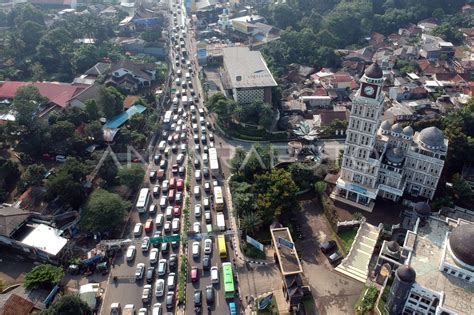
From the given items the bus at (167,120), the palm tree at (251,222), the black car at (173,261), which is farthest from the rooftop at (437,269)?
the bus at (167,120)

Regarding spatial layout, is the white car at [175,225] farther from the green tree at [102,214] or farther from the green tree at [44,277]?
the green tree at [44,277]

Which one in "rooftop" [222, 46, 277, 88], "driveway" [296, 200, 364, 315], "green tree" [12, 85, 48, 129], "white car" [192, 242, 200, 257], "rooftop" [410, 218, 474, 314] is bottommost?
"driveway" [296, 200, 364, 315]

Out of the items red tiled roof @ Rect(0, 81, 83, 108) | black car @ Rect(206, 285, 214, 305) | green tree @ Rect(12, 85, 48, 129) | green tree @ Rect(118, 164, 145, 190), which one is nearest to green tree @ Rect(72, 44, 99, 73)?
red tiled roof @ Rect(0, 81, 83, 108)

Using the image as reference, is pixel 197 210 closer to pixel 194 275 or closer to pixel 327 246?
pixel 194 275

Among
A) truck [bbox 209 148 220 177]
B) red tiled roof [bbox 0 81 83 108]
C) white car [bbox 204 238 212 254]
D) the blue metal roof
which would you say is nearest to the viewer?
white car [bbox 204 238 212 254]

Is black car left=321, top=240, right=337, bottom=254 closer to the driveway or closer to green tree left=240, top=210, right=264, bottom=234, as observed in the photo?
the driveway

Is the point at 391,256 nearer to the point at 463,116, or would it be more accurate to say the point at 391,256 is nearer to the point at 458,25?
the point at 463,116

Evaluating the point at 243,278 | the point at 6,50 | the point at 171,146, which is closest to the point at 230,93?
the point at 171,146
